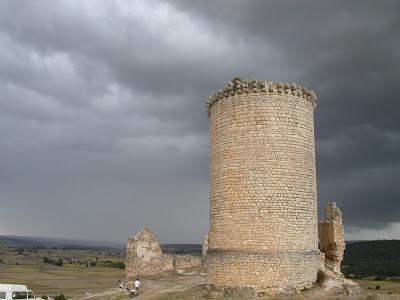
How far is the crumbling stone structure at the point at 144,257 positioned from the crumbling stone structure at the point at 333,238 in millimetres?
12553

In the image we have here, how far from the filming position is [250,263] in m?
15.6

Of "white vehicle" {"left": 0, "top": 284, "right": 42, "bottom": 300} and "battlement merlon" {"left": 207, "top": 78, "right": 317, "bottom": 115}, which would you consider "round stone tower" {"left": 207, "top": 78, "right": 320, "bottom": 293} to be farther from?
"white vehicle" {"left": 0, "top": 284, "right": 42, "bottom": 300}

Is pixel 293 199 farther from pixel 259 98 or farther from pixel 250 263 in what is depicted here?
pixel 259 98

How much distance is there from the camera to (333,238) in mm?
19969

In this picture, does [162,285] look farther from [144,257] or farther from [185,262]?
[185,262]

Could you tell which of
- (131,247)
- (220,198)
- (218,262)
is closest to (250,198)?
(220,198)

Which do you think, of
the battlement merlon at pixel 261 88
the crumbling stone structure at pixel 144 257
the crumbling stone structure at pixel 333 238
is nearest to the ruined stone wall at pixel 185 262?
the crumbling stone structure at pixel 144 257

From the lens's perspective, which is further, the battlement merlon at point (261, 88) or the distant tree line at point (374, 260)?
the distant tree line at point (374, 260)

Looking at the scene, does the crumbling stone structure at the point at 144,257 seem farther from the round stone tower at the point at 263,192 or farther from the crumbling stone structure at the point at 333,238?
the round stone tower at the point at 263,192

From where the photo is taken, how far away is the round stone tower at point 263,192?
1564 centimetres

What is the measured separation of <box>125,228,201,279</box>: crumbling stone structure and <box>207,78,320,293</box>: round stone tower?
1306 cm

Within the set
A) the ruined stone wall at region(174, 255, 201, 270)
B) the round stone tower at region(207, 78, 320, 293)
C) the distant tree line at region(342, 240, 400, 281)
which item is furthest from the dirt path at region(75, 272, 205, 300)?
the distant tree line at region(342, 240, 400, 281)

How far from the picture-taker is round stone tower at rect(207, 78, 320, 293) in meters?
15.6

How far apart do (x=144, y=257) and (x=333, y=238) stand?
13.5 meters
